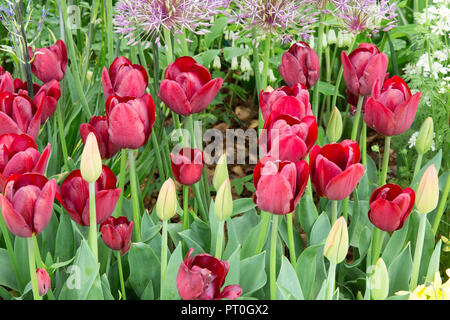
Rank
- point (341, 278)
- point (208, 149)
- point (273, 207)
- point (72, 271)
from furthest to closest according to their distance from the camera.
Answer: point (208, 149), point (341, 278), point (72, 271), point (273, 207)

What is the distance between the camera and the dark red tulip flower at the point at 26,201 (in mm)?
779

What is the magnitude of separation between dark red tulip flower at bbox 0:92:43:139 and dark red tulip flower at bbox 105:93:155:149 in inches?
5.7

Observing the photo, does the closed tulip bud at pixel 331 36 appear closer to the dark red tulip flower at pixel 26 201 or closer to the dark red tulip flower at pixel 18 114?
the dark red tulip flower at pixel 18 114

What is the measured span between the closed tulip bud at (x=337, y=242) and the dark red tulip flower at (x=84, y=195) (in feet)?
1.05

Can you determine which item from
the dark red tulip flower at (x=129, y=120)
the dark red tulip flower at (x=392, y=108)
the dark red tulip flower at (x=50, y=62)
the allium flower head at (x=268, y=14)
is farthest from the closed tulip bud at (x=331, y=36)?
the dark red tulip flower at (x=129, y=120)

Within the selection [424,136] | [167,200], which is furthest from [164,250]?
[424,136]

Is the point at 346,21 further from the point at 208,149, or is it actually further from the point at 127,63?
the point at 208,149

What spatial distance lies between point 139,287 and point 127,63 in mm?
393

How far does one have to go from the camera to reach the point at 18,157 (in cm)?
84

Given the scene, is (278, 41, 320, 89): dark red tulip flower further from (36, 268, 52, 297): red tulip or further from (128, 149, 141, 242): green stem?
(36, 268, 52, 297): red tulip

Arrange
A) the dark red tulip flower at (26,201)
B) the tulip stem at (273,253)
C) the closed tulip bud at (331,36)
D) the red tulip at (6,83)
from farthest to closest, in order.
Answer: the closed tulip bud at (331,36), the red tulip at (6,83), the tulip stem at (273,253), the dark red tulip flower at (26,201)
